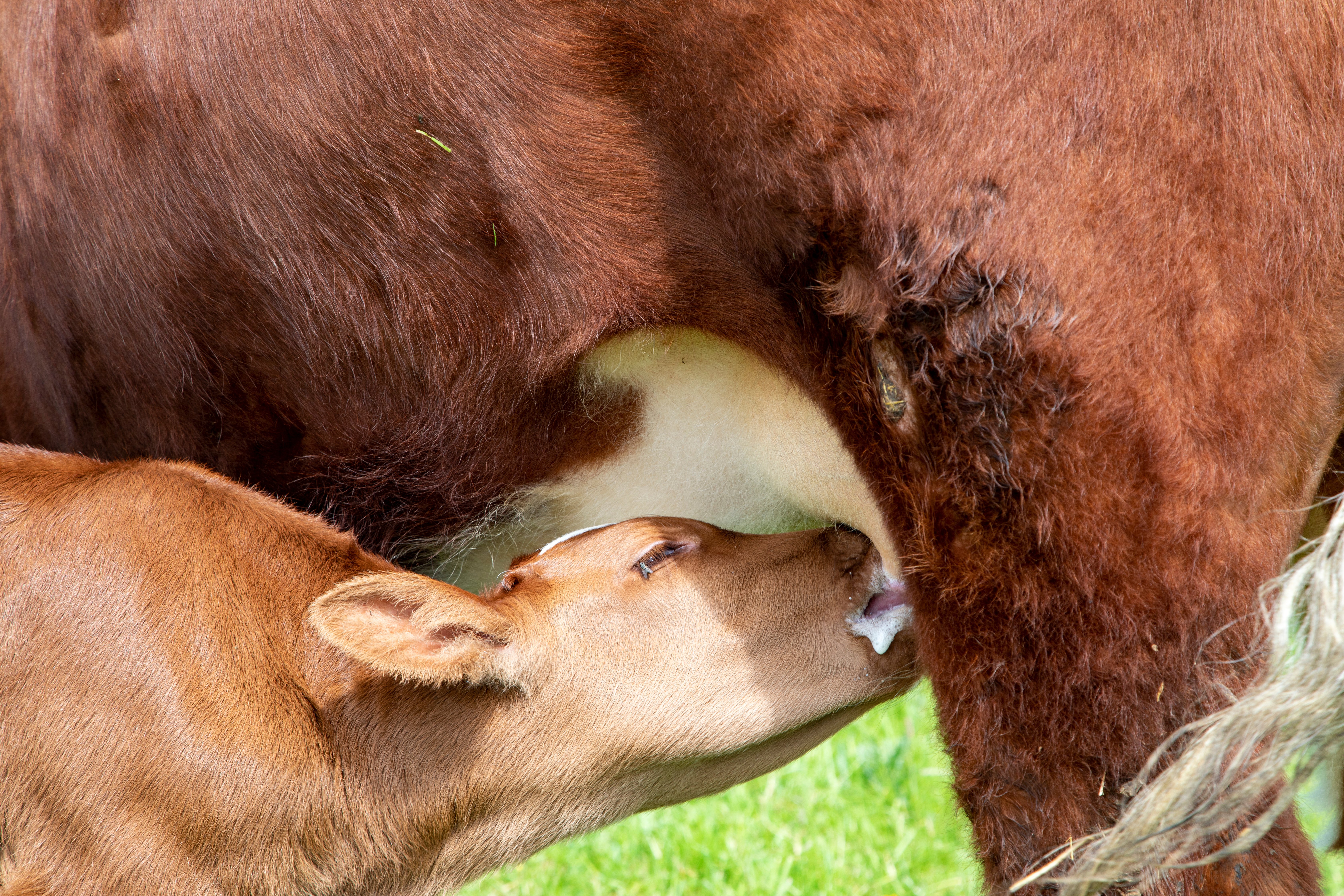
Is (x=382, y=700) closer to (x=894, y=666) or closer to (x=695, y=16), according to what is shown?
(x=894, y=666)

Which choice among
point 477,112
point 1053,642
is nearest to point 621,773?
point 1053,642

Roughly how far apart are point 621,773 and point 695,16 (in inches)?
62.2

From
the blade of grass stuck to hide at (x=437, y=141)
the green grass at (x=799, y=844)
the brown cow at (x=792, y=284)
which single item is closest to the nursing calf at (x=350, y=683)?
the brown cow at (x=792, y=284)

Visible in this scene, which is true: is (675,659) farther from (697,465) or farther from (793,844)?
(793,844)

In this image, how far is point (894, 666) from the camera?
277 centimetres

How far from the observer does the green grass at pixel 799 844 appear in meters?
3.93

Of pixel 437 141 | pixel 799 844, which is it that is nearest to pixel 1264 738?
pixel 437 141

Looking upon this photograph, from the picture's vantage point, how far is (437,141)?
2.46m

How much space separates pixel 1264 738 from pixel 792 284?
1118mm

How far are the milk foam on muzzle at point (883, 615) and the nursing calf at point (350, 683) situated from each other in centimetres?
1

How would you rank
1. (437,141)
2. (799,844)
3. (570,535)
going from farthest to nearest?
(799,844) < (570,535) < (437,141)

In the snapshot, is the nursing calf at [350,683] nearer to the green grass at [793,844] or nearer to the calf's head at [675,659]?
the calf's head at [675,659]

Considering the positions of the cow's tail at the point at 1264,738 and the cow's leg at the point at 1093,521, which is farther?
the cow's leg at the point at 1093,521

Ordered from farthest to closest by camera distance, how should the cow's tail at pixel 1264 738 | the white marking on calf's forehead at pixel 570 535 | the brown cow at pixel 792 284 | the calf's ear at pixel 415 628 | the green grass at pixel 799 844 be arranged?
the green grass at pixel 799 844
the white marking on calf's forehead at pixel 570 535
the calf's ear at pixel 415 628
the brown cow at pixel 792 284
the cow's tail at pixel 1264 738
